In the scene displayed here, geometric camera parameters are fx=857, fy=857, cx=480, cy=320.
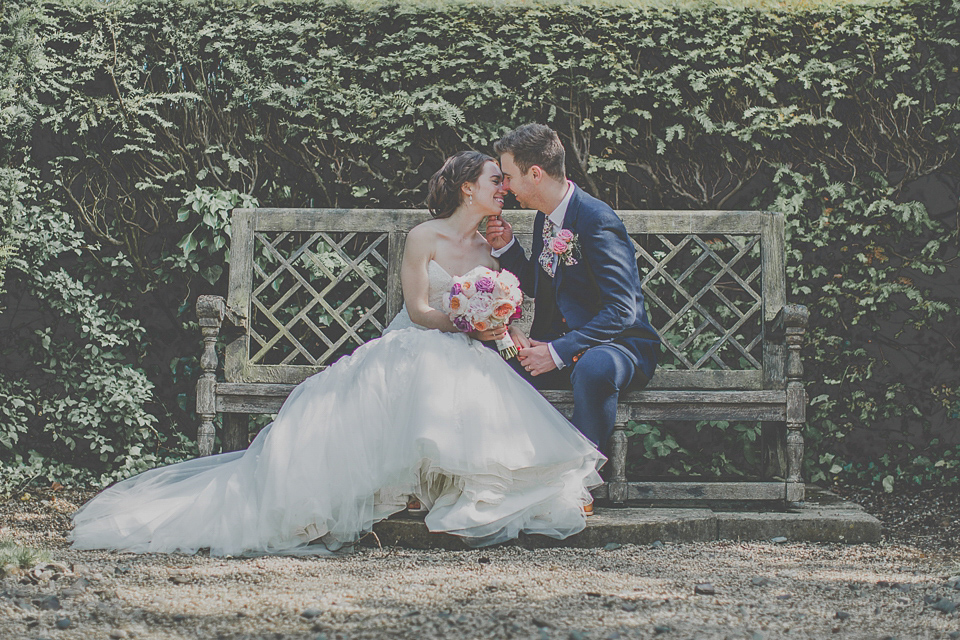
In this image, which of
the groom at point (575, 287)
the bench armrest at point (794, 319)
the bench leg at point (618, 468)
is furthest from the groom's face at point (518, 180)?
the bench armrest at point (794, 319)

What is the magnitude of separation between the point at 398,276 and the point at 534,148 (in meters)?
1.00

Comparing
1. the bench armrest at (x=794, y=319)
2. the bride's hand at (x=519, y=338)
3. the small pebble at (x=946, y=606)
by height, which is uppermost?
the bench armrest at (x=794, y=319)

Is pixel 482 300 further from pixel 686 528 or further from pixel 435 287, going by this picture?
pixel 686 528

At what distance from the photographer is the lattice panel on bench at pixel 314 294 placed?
178 inches

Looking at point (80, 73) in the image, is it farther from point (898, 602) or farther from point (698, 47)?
point (898, 602)

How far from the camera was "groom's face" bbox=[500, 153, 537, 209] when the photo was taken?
13.4 ft

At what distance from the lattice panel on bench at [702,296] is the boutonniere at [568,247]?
0.63m

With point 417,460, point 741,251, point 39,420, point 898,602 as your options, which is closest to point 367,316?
point 417,460

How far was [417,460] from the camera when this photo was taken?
3383mm

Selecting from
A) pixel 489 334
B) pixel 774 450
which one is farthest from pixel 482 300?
pixel 774 450

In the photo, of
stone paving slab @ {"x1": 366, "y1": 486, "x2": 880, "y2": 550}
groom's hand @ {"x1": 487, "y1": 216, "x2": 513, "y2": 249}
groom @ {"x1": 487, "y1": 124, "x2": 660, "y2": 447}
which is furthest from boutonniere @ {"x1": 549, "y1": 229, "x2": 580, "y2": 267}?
stone paving slab @ {"x1": 366, "y1": 486, "x2": 880, "y2": 550}

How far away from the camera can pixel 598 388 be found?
3689 millimetres

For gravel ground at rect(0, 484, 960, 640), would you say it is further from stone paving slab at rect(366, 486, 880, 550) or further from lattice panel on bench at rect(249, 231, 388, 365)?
lattice panel on bench at rect(249, 231, 388, 365)

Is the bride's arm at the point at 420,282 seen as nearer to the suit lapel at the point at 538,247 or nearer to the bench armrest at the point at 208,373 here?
the suit lapel at the point at 538,247
